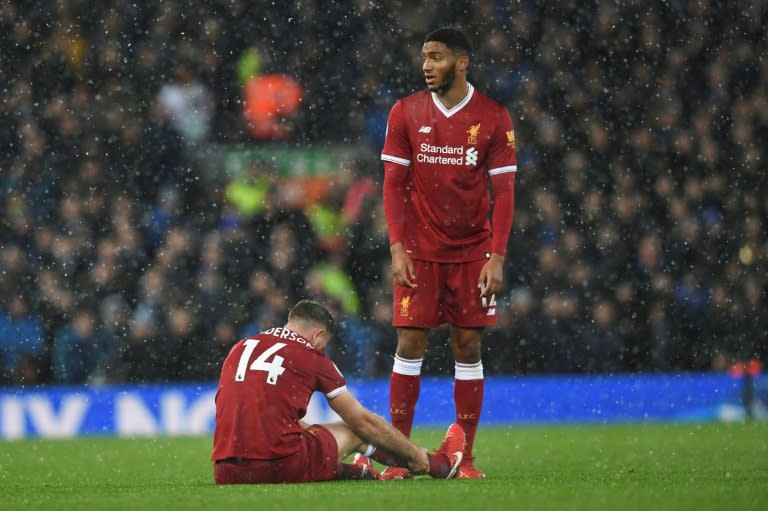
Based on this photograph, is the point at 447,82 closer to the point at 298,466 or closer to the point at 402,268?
the point at 402,268

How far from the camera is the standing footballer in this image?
6613 millimetres

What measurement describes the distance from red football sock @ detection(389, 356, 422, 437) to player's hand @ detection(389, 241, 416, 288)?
1.30 feet

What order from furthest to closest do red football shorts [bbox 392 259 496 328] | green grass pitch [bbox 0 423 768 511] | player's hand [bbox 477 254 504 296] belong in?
red football shorts [bbox 392 259 496 328]
player's hand [bbox 477 254 504 296]
green grass pitch [bbox 0 423 768 511]

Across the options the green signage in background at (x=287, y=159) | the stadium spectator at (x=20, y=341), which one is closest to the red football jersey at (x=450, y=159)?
the stadium spectator at (x=20, y=341)

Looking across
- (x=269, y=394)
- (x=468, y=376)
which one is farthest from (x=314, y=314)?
(x=468, y=376)

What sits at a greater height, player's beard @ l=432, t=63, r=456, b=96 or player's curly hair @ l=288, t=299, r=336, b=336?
player's beard @ l=432, t=63, r=456, b=96

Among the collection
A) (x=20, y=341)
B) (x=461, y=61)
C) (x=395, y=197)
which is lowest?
(x=20, y=341)

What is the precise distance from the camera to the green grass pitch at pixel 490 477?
5027 mm

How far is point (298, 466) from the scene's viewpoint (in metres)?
6.00

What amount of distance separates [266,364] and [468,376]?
1.26 m

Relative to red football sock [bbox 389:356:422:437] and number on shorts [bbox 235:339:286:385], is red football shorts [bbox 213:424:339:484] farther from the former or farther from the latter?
red football sock [bbox 389:356:422:437]

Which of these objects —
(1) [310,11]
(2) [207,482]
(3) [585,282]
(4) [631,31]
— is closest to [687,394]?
(3) [585,282]

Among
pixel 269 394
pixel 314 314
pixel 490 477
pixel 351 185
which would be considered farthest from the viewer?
pixel 351 185

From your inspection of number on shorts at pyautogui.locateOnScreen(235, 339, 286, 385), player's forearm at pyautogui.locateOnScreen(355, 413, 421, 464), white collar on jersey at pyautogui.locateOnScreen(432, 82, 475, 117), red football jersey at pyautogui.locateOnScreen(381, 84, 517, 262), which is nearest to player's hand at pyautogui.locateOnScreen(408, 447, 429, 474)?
player's forearm at pyautogui.locateOnScreen(355, 413, 421, 464)
